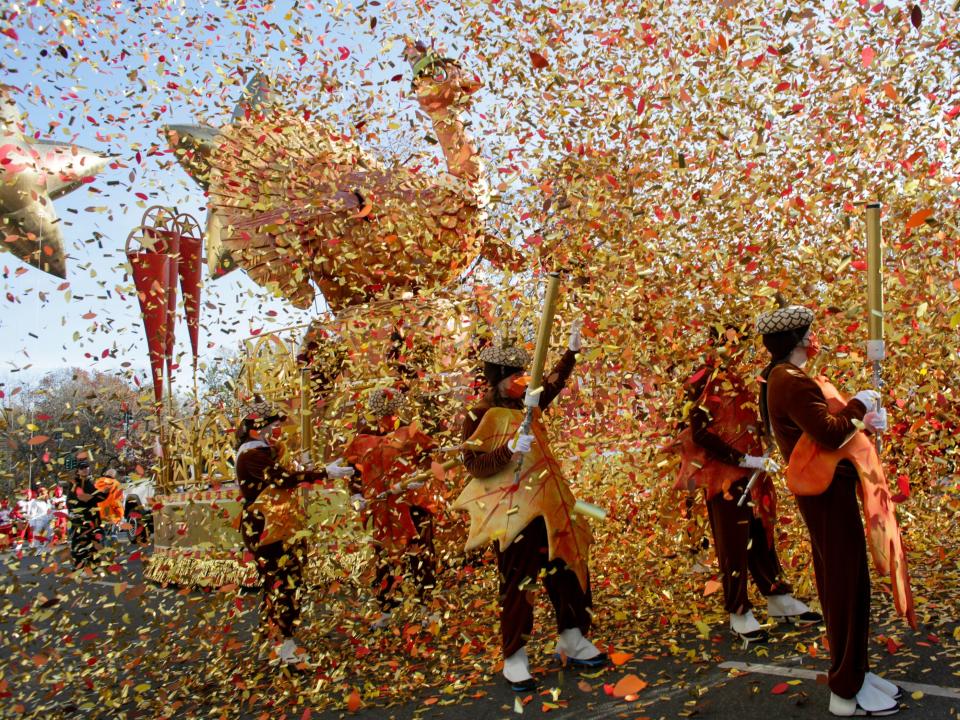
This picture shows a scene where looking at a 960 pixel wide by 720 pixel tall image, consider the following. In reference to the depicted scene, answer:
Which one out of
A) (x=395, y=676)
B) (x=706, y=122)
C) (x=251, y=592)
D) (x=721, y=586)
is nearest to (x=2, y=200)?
(x=251, y=592)

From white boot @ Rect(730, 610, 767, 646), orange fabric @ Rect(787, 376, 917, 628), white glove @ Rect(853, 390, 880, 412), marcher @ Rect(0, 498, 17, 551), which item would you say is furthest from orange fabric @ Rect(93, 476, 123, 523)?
white glove @ Rect(853, 390, 880, 412)

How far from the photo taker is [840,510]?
3.42 meters

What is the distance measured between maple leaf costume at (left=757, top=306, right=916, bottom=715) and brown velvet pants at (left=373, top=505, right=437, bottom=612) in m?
3.22

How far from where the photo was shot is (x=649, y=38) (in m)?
4.73

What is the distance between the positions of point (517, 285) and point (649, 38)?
1731mm

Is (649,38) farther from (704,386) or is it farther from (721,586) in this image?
(721,586)

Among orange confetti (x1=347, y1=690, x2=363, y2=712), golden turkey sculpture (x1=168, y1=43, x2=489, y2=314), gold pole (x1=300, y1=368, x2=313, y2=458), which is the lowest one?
orange confetti (x1=347, y1=690, x2=363, y2=712)

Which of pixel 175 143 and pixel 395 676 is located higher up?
pixel 175 143

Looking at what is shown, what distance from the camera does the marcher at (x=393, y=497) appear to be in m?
5.93

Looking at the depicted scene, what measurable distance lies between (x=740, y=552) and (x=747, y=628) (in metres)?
0.45

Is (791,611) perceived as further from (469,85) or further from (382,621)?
(469,85)

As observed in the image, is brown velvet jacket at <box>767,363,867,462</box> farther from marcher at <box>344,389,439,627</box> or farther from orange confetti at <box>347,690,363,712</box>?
marcher at <box>344,389,439,627</box>

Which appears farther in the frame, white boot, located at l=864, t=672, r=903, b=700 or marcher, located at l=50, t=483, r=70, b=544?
marcher, located at l=50, t=483, r=70, b=544

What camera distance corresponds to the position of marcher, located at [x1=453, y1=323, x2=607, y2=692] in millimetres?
4336
